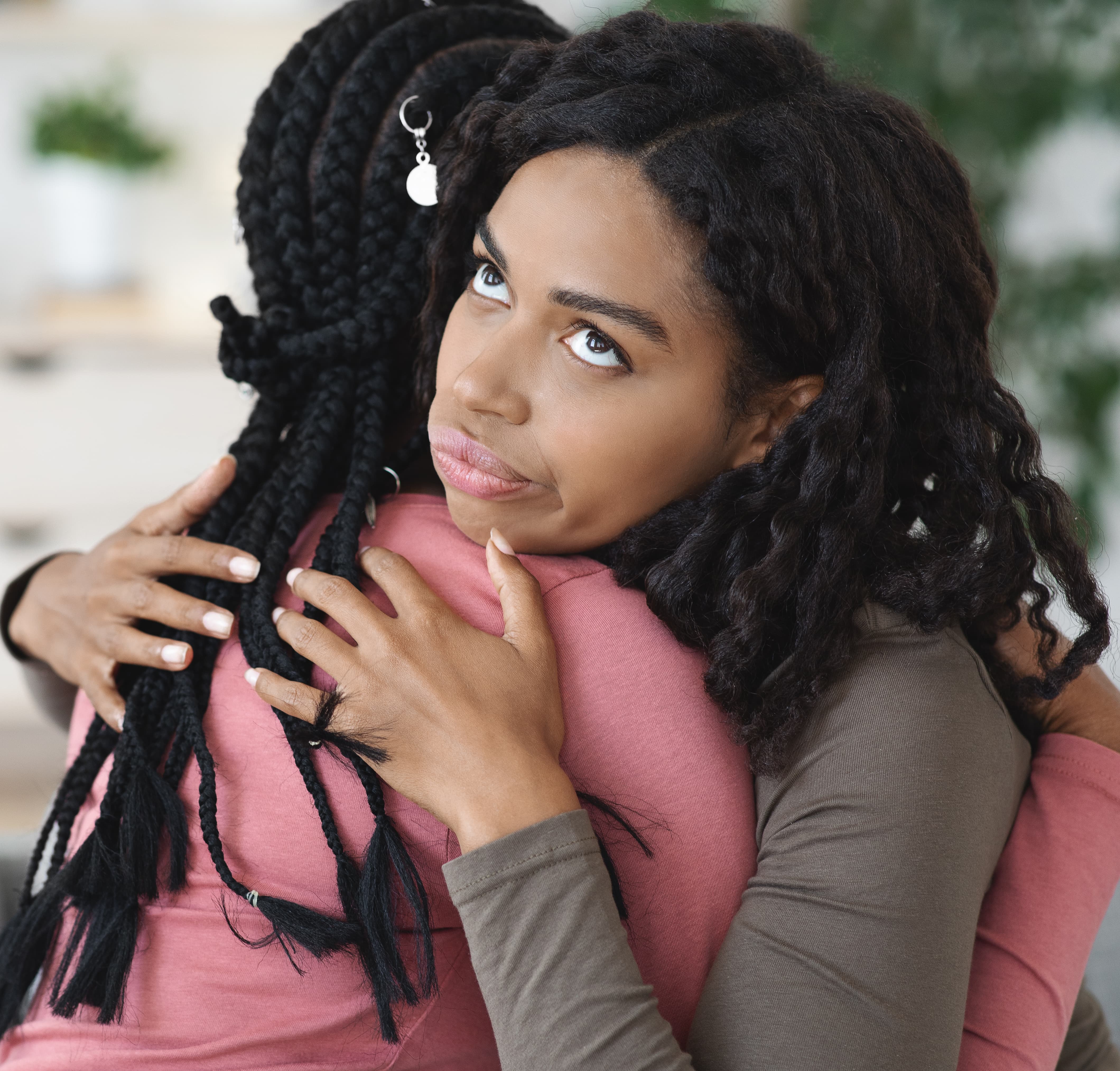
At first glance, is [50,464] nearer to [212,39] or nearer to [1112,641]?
[212,39]

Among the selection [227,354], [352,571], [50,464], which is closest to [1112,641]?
[352,571]

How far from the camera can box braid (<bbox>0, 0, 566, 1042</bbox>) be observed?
0.93m

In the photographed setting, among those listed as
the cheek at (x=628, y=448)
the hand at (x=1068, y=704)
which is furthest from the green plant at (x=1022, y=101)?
the cheek at (x=628, y=448)

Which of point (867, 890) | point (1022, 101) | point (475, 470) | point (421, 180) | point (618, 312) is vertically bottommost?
point (867, 890)

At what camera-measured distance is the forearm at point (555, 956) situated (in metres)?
0.75

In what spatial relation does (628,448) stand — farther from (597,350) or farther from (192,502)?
(192,502)

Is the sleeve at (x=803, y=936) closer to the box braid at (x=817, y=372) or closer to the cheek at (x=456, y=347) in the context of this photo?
the box braid at (x=817, y=372)

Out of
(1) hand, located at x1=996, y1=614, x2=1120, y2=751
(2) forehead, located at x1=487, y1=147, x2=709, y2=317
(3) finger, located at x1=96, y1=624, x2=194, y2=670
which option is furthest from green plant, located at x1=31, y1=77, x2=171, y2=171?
(1) hand, located at x1=996, y1=614, x2=1120, y2=751

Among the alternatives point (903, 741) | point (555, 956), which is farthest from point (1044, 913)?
point (555, 956)

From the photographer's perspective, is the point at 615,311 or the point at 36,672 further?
the point at 36,672

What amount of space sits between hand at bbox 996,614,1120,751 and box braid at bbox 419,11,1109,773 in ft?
0.12

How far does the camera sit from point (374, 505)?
1.04 m

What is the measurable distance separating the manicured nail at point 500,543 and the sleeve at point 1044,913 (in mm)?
486

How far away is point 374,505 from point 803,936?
53cm
